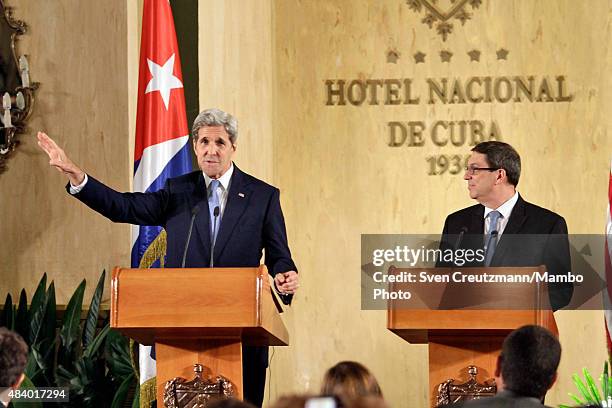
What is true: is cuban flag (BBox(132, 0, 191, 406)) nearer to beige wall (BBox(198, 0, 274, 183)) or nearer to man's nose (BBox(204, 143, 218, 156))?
beige wall (BBox(198, 0, 274, 183))

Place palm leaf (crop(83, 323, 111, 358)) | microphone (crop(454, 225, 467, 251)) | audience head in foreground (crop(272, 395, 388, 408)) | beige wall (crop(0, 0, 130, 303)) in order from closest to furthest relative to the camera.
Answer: audience head in foreground (crop(272, 395, 388, 408)) < microphone (crop(454, 225, 467, 251)) < palm leaf (crop(83, 323, 111, 358)) < beige wall (crop(0, 0, 130, 303))

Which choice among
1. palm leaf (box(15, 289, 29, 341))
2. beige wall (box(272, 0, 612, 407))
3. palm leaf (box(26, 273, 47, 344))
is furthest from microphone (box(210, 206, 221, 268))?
beige wall (box(272, 0, 612, 407))

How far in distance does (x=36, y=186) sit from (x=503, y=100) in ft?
11.6

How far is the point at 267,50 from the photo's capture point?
28.2 feet

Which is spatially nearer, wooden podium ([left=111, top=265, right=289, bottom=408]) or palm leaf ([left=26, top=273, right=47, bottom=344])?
wooden podium ([left=111, top=265, right=289, bottom=408])

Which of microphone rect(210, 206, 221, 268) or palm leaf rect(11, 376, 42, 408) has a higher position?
microphone rect(210, 206, 221, 268)

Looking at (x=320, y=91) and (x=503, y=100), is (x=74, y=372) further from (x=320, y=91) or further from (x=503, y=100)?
(x=503, y=100)

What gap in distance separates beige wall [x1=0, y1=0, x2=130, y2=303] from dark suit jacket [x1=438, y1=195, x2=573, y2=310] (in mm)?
3071

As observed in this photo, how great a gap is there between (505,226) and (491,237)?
89 millimetres

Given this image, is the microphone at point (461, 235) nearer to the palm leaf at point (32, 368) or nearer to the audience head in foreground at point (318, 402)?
the palm leaf at point (32, 368)

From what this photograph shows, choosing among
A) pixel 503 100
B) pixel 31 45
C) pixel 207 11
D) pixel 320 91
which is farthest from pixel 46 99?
pixel 503 100

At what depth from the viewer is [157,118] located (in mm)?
6773

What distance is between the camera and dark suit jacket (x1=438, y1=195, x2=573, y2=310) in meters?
5.31

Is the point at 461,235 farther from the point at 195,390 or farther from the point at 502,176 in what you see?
the point at 195,390
